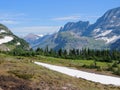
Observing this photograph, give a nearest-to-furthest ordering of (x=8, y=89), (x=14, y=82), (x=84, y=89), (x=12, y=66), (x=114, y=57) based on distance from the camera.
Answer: (x=8, y=89) < (x=14, y=82) < (x=84, y=89) < (x=12, y=66) < (x=114, y=57)

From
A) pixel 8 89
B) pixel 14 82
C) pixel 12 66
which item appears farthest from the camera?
pixel 12 66

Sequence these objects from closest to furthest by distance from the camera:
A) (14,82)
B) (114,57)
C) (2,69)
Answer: (14,82)
(2,69)
(114,57)

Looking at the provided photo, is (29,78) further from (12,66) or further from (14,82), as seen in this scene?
(12,66)

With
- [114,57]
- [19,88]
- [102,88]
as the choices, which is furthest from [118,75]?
[114,57]

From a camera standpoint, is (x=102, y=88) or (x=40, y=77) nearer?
(x=40, y=77)

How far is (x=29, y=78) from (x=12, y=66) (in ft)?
25.5

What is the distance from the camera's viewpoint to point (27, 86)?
35469 millimetres

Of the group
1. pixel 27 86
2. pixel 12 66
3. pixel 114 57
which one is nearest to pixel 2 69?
pixel 12 66

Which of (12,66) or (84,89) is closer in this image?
(84,89)

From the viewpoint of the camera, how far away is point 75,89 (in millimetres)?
37438

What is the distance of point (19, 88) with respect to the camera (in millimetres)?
34594

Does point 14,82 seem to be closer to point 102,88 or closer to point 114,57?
point 102,88

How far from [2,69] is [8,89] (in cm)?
808

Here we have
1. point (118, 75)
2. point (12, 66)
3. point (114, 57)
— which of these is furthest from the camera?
point (114, 57)
